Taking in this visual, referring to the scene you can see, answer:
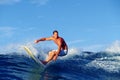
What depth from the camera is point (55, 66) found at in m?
16.1

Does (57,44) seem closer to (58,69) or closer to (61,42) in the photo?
(61,42)

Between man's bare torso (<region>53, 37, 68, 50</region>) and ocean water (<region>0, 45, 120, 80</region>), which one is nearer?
ocean water (<region>0, 45, 120, 80</region>)

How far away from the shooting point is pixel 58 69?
51.6 feet

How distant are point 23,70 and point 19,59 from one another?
2.91m

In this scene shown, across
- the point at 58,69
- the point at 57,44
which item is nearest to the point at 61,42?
the point at 57,44

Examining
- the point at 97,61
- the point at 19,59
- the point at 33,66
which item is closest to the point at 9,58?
the point at 19,59

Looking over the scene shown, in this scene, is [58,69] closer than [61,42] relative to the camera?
Yes

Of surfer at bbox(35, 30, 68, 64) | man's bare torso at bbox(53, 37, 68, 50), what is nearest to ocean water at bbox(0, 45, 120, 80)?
surfer at bbox(35, 30, 68, 64)

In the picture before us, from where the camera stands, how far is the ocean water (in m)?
14.2

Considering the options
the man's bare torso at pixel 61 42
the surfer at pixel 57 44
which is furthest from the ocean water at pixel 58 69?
the man's bare torso at pixel 61 42

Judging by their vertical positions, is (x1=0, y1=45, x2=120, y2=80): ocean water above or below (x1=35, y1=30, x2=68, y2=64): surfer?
below

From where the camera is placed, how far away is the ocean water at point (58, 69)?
1423cm

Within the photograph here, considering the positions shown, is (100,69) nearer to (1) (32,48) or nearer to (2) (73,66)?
(2) (73,66)

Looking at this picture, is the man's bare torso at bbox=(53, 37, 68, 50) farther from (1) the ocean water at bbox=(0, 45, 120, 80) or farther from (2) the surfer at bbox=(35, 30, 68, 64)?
(1) the ocean water at bbox=(0, 45, 120, 80)
